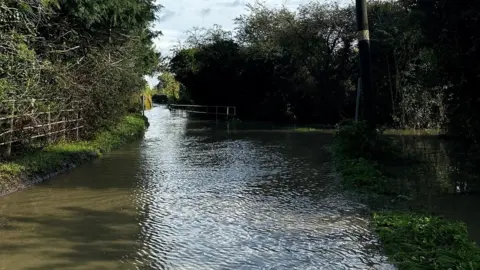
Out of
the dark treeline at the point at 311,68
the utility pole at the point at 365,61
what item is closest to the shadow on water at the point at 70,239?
the utility pole at the point at 365,61

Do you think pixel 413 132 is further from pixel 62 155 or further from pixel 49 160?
pixel 49 160

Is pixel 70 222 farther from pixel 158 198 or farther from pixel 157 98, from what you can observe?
pixel 157 98

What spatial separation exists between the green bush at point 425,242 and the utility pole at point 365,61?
223 inches

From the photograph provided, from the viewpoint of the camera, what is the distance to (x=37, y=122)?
40.3 feet

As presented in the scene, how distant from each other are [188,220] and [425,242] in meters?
3.52

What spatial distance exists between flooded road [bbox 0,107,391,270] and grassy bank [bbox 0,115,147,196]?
338 mm

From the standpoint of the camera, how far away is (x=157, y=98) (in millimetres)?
79750

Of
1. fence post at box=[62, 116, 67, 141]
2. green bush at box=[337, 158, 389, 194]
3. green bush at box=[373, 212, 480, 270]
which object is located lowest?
green bush at box=[373, 212, 480, 270]

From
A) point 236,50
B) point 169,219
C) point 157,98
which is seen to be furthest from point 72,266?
point 157,98

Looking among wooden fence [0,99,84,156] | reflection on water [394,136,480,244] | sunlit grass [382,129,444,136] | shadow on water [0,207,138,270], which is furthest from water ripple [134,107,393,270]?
sunlit grass [382,129,444,136]

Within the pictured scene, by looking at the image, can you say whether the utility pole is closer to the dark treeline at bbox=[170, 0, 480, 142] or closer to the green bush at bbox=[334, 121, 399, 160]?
the green bush at bbox=[334, 121, 399, 160]

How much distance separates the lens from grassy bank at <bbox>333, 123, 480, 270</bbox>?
16.6ft

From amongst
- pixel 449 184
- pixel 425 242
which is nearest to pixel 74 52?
pixel 449 184

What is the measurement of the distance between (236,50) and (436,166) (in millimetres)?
24924
